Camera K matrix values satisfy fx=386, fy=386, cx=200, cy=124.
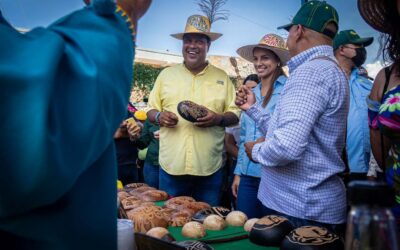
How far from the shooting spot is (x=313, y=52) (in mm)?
2162

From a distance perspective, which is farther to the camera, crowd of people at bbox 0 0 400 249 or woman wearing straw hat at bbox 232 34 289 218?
woman wearing straw hat at bbox 232 34 289 218

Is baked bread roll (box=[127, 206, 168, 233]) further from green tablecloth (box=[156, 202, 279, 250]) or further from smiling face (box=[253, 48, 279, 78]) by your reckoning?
smiling face (box=[253, 48, 279, 78])

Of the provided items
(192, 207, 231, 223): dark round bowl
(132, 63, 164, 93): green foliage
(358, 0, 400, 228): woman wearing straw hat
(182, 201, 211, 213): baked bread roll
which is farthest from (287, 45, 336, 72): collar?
(132, 63, 164, 93): green foliage

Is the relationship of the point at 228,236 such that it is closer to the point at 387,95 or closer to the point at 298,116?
the point at 298,116

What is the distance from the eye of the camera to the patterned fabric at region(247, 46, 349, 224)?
6.32 feet

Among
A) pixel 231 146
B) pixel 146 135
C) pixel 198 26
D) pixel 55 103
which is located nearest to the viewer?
pixel 55 103

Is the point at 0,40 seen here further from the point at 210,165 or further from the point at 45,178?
the point at 210,165

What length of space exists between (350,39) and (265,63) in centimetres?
89

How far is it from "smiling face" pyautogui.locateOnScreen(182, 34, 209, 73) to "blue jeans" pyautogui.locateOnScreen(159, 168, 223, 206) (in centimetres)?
100

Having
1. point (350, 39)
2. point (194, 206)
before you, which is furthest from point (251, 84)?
point (194, 206)

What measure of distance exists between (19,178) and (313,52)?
1893 mm

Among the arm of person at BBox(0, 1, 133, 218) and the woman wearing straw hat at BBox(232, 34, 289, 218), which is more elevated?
the arm of person at BBox(0, 1, 133, 218)

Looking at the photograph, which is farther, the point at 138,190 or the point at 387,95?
the point at 138,190

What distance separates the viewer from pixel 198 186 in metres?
3.49
